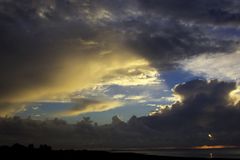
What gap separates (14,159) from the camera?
55969mm

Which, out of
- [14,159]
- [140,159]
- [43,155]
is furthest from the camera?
[140,159]

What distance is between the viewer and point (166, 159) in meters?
84.1

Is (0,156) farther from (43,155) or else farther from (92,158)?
(92,158)

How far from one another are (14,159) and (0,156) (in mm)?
2427

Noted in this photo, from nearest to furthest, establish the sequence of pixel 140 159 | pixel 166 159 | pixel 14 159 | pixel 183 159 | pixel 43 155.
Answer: pixel 14 159 < pixel 43 155 < pixel 140 159 < pixel 166 159 < pixel 183 159

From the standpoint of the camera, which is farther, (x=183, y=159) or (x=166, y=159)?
(x=183, y=159)

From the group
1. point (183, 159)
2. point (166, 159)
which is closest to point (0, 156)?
point (166, 159)

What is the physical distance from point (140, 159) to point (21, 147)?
24161 millimetres

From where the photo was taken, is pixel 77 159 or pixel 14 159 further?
pixel 77 159

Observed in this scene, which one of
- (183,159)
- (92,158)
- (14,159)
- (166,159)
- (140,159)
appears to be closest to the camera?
(14,159)

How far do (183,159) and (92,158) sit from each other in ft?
97.8

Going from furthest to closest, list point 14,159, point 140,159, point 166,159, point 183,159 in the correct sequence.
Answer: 1. point 183,159
2. point 166,159
3. point 140,159
4. point 14,159

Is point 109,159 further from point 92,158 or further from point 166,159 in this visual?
point 166,159

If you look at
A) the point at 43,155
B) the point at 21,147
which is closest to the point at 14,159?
the point at 43,155
